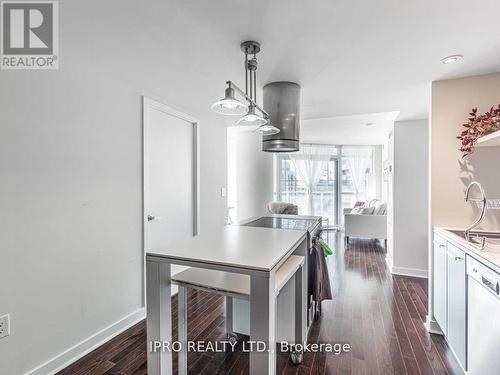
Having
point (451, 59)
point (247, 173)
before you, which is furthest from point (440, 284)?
point (247, 173)

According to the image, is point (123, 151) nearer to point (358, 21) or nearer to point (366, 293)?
point (358, 21)

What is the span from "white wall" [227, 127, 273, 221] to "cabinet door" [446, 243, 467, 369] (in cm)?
410

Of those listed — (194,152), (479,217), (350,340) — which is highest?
(194,152)

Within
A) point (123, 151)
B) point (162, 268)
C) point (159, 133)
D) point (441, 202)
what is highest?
point (159, 133)

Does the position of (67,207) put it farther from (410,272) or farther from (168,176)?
(410,272)

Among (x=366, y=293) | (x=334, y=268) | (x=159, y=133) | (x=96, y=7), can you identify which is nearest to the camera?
(x=96, y=7)

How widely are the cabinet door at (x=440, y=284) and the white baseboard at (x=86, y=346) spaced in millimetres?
2618

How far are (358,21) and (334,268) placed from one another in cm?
343

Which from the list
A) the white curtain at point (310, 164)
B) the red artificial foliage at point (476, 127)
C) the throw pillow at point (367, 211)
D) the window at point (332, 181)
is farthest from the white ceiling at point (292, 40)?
the window at point (332, 181)

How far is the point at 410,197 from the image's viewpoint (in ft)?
12.1

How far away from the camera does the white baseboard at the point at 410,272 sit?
3619mm

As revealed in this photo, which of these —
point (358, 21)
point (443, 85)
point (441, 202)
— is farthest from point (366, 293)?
point (358, 21)

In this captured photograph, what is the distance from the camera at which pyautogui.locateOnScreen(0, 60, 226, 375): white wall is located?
5.26 feet

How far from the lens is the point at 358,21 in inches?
57.4
